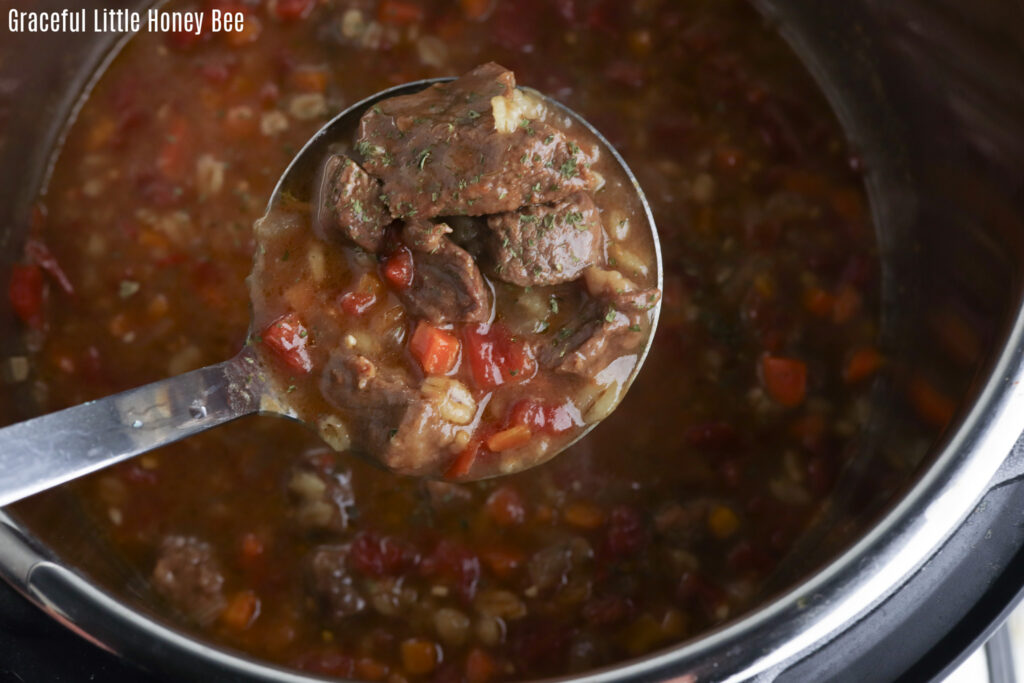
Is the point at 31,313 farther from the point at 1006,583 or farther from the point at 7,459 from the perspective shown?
the point at 1006,583

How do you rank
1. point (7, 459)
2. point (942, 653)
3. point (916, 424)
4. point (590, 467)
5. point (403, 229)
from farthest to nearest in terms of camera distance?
point (590, 467) → point (916, 424) → point (403, 229) → point (942, 653) → point (7, 459)

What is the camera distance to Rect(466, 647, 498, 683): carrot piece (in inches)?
113

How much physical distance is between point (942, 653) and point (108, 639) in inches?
79.8

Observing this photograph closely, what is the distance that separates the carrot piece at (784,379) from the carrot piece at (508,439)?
3.50ft

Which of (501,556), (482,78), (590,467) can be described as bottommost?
(501,556)

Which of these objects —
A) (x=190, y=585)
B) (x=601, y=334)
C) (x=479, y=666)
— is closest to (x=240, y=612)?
(x=190, y=585)

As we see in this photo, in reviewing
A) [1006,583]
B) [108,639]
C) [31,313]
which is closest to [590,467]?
[1006,583]

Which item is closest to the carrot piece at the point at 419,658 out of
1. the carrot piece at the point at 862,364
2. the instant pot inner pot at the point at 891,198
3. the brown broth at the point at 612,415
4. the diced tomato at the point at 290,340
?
the brown broth at the point at 612,415

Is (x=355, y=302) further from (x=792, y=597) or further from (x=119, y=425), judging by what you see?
(x=792, y=597)

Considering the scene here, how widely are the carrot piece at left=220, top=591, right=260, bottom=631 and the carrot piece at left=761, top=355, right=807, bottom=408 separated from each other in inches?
72.7

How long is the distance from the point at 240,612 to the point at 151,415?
969 mm

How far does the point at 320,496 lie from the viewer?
296cm

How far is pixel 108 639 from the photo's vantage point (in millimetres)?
2076

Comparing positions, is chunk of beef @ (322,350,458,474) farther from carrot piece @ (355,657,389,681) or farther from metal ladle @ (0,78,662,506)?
carrot piece @ (355,657,389,681)
